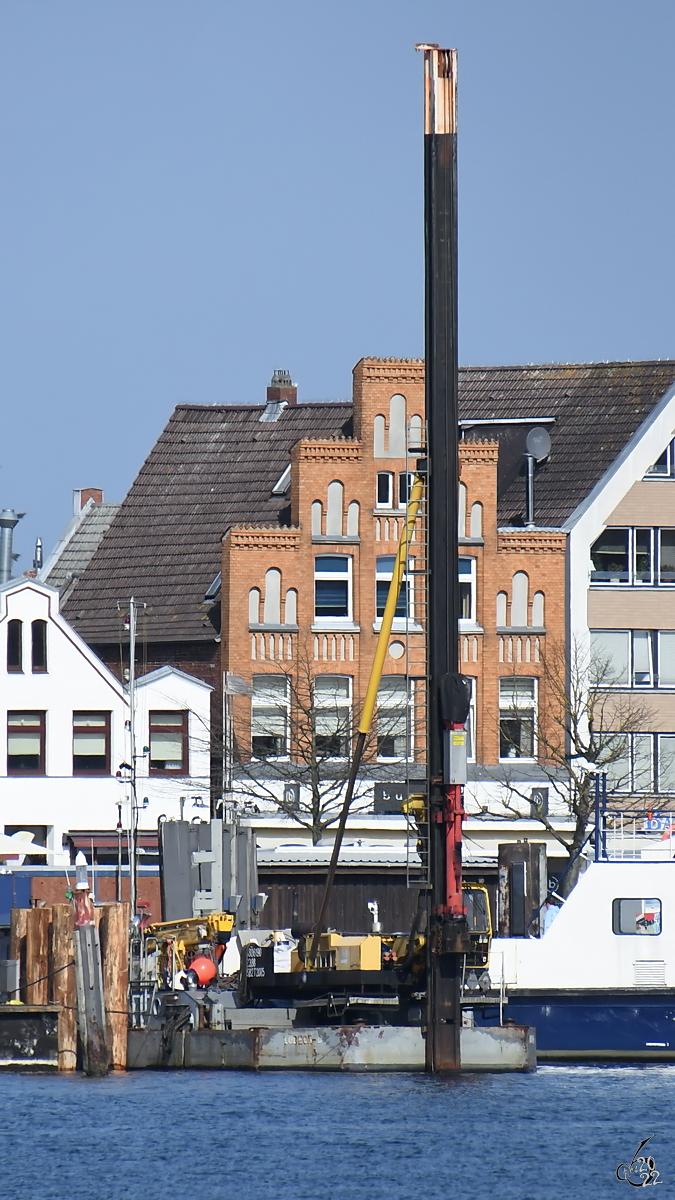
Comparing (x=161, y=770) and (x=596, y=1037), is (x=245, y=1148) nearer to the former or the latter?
(x=596, y=1037)

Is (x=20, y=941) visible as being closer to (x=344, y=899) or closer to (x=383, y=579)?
(x=344, y=899)

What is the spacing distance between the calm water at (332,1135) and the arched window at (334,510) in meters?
27.7

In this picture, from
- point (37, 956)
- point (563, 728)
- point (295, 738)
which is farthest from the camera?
point (563, 728)

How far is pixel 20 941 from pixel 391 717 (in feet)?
78.6

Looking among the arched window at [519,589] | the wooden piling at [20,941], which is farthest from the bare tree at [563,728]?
the wooden piling at [20,941]

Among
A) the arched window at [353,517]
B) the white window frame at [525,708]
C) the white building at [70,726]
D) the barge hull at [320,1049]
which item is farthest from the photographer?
the arched window at [353,517]

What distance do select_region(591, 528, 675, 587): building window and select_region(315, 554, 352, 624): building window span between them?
7.07 metres

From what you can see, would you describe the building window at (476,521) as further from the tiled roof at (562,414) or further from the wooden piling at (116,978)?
the wooden piling at (116,978)

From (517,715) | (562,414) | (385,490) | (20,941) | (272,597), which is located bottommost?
(20,941)

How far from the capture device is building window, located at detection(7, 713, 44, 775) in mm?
69375


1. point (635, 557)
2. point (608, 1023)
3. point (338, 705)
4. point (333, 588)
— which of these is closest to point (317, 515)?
point (333, 588)

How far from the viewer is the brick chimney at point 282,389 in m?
82.2

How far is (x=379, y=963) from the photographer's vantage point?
4472 cm

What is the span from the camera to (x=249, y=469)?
7669 cm
